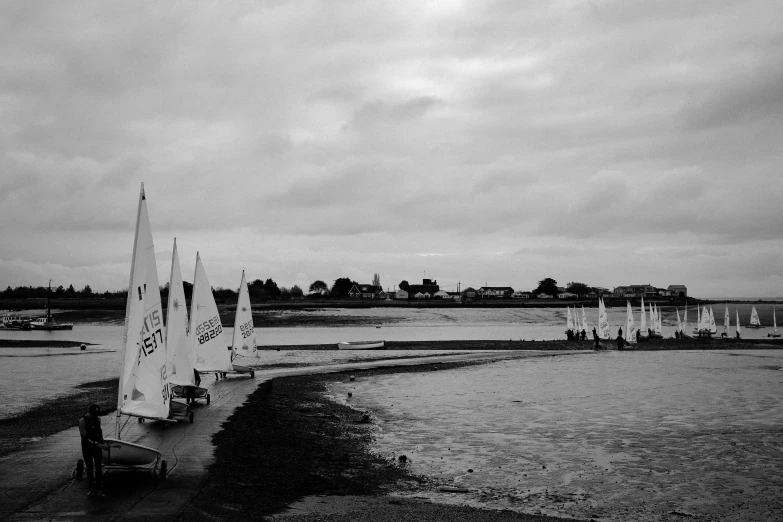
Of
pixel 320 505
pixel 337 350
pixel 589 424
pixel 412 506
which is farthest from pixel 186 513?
pixel 337 350

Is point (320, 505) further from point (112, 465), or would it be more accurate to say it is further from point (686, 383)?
point (686, 383)

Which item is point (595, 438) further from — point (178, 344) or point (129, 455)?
point (129, 455)

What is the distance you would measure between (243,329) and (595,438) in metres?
23.4

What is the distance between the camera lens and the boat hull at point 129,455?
602 inches

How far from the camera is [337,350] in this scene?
64.9 metres

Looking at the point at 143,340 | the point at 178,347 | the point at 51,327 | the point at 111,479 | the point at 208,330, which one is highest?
the point at 143,340

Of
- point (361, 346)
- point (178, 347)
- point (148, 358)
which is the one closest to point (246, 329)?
point (178, 347)

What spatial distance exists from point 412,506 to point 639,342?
6528 centimetres

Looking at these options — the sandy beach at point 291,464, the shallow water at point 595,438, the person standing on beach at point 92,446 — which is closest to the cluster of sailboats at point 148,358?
the person standing on beach at point 92,446

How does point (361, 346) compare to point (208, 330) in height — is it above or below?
below

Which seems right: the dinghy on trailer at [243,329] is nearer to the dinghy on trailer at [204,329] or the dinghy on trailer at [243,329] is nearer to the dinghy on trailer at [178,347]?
the dinghy on trailer at [204,329]

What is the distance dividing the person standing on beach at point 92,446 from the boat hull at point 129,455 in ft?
1.87

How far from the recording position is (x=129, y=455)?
50.7 ft

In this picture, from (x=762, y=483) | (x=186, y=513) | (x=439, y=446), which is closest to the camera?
(x=186, y=513)
